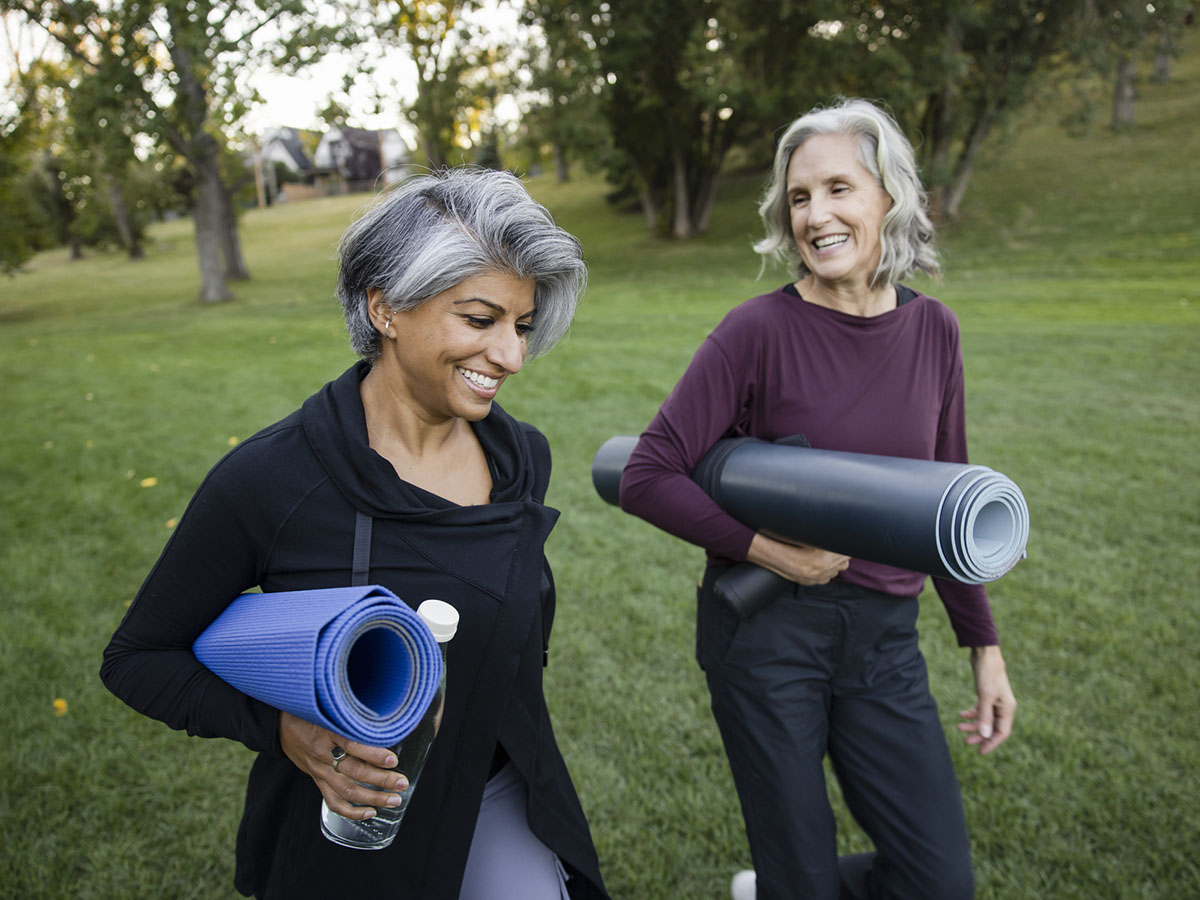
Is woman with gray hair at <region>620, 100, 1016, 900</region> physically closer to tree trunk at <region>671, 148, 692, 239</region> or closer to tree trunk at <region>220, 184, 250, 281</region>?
tree trunk at <region>671, 148, 692, 239</region>

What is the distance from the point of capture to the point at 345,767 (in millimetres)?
1538

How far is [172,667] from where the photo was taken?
1.74m

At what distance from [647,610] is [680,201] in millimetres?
24432

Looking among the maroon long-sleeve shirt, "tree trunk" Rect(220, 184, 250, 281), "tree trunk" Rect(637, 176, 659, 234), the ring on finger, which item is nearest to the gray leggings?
the ring on finger

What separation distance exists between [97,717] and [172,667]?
9.28 feet

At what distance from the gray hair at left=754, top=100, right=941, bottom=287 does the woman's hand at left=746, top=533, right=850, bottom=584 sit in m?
0.83

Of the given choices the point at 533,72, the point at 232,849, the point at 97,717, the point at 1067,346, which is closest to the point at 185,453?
the point at 97,717

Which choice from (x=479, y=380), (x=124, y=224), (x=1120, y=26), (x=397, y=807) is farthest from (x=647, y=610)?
(x=124, y=224)

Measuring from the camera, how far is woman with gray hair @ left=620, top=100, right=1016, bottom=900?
2266mm

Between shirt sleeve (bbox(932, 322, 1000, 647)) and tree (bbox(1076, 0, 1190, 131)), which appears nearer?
shirt sleeve (bbox(932, 322, 1000, 647))

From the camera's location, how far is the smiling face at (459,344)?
1863 millimetres

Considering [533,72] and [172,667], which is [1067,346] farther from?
[533,72]

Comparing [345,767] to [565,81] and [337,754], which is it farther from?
[565,81]

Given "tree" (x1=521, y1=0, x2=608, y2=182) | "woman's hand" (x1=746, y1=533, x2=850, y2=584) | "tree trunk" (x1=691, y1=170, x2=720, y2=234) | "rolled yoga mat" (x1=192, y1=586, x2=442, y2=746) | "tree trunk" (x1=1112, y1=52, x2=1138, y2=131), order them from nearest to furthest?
1. "rolled yoga mat" (x1=192, y1=586, x2=442, y2=746)
2. "woman's hand" (x1=746, y1=533, x2=850, y2=584)
3. "tree" (x1=521, y1=0, x2=608, y2=182)
4. "tree trunk" (x1=691, y1=170, x2=720, y2=234)
5. "tree trunk" (x1=1112, y1=52, x2=1138, y2=131)
